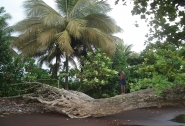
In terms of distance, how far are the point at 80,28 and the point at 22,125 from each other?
28.5 ft

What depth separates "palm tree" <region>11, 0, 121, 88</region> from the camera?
13578 mm

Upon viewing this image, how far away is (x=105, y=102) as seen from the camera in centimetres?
741

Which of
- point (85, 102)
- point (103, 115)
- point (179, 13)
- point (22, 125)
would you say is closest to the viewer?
point (179, 13)

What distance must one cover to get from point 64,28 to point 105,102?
8469 millimetres

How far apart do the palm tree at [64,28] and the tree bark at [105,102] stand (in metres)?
5.39

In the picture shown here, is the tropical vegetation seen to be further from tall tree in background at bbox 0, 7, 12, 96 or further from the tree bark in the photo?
the tree bark

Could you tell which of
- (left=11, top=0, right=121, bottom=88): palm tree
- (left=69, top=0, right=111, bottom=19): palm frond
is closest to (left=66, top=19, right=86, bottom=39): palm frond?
(left=11, top=0, right=121, bottom=88): palm tree

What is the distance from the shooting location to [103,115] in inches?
→ 285

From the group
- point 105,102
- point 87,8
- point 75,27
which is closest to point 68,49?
point 75,27

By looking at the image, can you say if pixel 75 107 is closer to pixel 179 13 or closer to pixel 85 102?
pixel 85 102

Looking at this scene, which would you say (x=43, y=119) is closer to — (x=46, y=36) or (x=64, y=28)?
(x=46, y=36)

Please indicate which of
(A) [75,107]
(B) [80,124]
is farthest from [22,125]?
(A) [75,107]

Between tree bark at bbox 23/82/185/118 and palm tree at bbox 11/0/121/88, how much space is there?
539 cm

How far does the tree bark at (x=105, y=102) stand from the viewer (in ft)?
21.5
